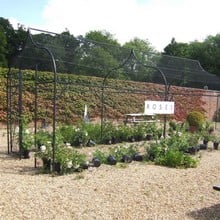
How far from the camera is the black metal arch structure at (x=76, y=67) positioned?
26.2 feet

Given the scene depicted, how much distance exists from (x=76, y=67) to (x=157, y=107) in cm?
451

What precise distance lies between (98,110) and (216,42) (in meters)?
28.2

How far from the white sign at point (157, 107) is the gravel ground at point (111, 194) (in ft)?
5.64

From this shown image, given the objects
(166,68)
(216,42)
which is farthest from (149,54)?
(216,42)

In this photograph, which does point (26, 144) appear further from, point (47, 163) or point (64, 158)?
point (64, 158)

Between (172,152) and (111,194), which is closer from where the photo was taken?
(111,194)

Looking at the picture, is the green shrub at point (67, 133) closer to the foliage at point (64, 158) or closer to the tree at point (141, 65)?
the tree at point (141, 65)

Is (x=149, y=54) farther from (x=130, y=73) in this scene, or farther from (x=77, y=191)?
(x=77, y=191)

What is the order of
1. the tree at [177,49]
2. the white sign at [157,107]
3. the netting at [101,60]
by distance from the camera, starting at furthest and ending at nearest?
the tree at [177,49]
the netting at [101,60]
the white sign at [157,107]

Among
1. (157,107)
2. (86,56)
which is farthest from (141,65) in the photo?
(157,107)

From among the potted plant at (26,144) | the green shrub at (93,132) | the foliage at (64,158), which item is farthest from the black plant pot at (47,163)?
the green shrub at (93,132)

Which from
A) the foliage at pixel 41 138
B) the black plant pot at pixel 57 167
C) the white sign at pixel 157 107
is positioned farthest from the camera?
the white sign at pixel 157 107

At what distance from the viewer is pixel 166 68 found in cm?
1441

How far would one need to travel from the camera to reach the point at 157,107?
8508 millimetres
